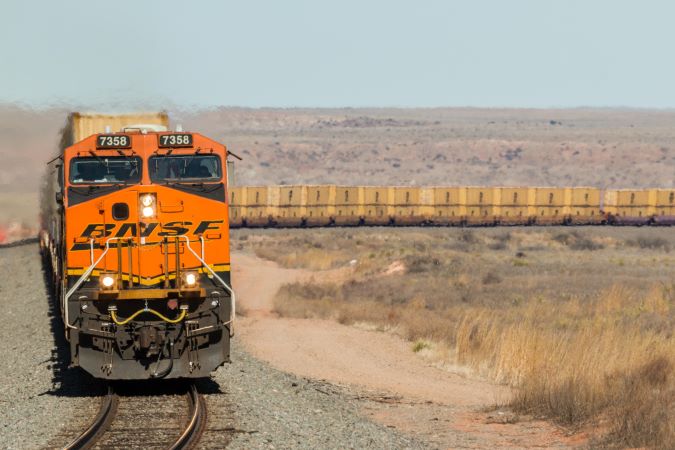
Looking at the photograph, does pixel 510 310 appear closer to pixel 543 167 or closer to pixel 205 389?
pixel 205 389

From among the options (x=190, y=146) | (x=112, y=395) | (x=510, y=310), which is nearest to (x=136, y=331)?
(x=112, y=395)

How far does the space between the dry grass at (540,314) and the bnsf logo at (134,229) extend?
589cm

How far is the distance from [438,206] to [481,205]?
360 cm

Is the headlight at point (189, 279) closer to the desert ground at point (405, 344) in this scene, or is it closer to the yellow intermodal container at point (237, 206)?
the desert ground at point (405, 344)

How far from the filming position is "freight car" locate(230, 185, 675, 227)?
7906 cm

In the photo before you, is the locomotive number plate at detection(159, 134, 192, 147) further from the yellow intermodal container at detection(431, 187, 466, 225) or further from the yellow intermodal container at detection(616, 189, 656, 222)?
the yellow intermodal container at detection(616, 189, 656, 222)

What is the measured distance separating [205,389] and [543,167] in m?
158

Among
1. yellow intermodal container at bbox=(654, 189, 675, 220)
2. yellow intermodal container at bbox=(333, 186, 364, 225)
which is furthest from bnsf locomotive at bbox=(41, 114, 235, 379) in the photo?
yellow intermodal container at bbox=(654, 189, 675, 220)

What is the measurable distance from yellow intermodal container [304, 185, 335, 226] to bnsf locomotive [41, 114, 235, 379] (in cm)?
6265

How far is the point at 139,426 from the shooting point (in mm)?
14484

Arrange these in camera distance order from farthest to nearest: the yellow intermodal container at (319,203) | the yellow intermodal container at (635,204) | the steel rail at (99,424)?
the yellow intermodal container at (635,204), the yellow intermodal container at (319,203), the steel rail at (99,424)

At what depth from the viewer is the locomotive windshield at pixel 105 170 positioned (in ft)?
54.2

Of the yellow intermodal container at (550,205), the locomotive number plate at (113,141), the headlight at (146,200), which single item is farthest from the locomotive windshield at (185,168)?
the yellow intermodal container at (550,205)

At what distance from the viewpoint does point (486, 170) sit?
A: 172m
